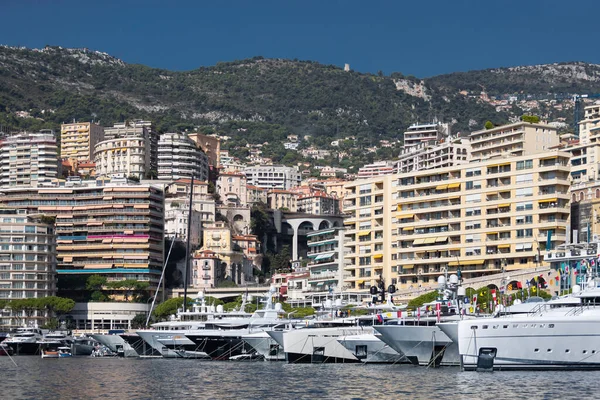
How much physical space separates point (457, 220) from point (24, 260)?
71.0 metres

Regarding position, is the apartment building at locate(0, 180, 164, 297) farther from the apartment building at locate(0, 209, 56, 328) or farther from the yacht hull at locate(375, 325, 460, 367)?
the yacht hull at locate(375, 325, 460, 367)

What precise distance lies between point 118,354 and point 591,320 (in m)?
70.0

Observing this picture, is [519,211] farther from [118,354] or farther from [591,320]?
[591,320]

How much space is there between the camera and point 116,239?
641 ft

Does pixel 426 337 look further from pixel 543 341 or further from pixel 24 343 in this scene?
pixel 24 343

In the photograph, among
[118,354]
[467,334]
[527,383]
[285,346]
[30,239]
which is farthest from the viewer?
[30,239]

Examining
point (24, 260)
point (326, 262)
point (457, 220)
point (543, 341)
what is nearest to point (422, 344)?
point (543, 341)

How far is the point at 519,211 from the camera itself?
135 metres

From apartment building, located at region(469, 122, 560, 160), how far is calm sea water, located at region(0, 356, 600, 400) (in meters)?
83.6

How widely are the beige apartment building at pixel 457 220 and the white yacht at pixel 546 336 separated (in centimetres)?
4942

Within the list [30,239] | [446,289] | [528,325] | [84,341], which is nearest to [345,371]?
[446,289]

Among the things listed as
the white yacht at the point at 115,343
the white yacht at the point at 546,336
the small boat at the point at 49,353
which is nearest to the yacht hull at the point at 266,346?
the white yacht at the point at 115,343

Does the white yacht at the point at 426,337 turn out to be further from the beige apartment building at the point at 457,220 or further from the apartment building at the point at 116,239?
the apartment building at the point at 116,239

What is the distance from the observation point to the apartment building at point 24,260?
17725 cm
